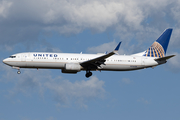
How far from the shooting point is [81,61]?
185ft

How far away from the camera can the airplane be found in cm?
5450

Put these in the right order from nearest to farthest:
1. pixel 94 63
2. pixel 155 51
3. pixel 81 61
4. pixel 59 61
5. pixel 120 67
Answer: pixel 59 61 → pixel 94 63 → pixel 81 61 → pixel 120 67 → pixel 155 51

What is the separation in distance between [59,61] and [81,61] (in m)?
4.06

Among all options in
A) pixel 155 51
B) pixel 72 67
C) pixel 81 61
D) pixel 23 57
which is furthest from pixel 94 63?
pixel 155 51

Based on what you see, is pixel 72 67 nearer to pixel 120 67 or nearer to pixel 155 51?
pixel 120 67

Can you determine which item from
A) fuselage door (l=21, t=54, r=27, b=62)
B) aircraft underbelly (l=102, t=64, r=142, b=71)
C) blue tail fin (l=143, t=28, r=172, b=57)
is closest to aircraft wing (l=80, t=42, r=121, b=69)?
aircraft underbelly (l=102, t=64, r=142, b=71)

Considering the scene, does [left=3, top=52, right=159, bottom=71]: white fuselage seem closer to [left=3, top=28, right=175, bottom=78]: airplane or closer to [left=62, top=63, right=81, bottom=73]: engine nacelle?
[left=3, top=28, right=175, bottom=78]: airplane

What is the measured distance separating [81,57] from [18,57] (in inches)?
443

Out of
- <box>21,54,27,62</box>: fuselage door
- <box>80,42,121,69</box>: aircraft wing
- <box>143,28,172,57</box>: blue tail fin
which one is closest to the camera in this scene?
<box>80,42,121,69</box>: aircraft wing

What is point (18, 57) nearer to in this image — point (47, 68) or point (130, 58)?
point (47, 68)

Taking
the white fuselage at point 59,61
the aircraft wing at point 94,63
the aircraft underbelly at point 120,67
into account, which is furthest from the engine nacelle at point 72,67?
the aircraft underbelly at point 120,67

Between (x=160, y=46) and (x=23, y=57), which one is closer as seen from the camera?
(x=23, y=57)

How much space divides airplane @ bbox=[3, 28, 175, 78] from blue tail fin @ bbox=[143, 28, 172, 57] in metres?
2.26

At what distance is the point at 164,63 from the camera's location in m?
60.1
